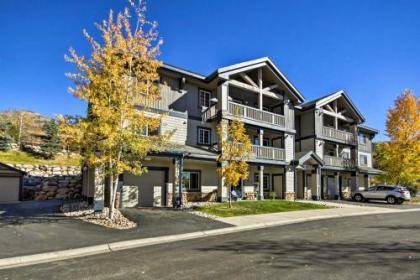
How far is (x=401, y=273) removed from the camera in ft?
19.5

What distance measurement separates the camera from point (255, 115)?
73.4 ft

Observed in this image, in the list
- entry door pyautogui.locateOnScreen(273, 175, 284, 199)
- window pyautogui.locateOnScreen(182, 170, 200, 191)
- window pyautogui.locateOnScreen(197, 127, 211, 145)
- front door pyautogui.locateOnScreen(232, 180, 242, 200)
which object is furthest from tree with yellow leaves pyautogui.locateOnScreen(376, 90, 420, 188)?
window pyautogui.locateOnScreen(182, 170, 200, 191)

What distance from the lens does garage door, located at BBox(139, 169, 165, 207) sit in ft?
59.3

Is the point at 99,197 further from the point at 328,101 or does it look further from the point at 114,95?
the point at 328,101

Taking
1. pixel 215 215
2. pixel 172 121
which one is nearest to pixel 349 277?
pixel 215 215

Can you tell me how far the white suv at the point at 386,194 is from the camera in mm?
25250

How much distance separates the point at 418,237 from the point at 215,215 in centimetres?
847

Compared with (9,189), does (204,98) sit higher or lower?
higher

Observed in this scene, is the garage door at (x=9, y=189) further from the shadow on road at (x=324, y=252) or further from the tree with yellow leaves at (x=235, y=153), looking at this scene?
the shadow on road at (x=324, y=252)

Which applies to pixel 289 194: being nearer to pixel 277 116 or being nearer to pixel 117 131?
pixel 277 116

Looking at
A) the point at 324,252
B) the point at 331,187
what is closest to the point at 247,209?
the point at 324,252

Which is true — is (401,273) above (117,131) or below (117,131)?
below

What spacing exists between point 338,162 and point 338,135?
288 centimetres

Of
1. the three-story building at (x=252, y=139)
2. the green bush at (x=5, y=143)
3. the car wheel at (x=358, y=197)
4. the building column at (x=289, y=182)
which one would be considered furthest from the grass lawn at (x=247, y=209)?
the green bush at (x=5, y=143)
